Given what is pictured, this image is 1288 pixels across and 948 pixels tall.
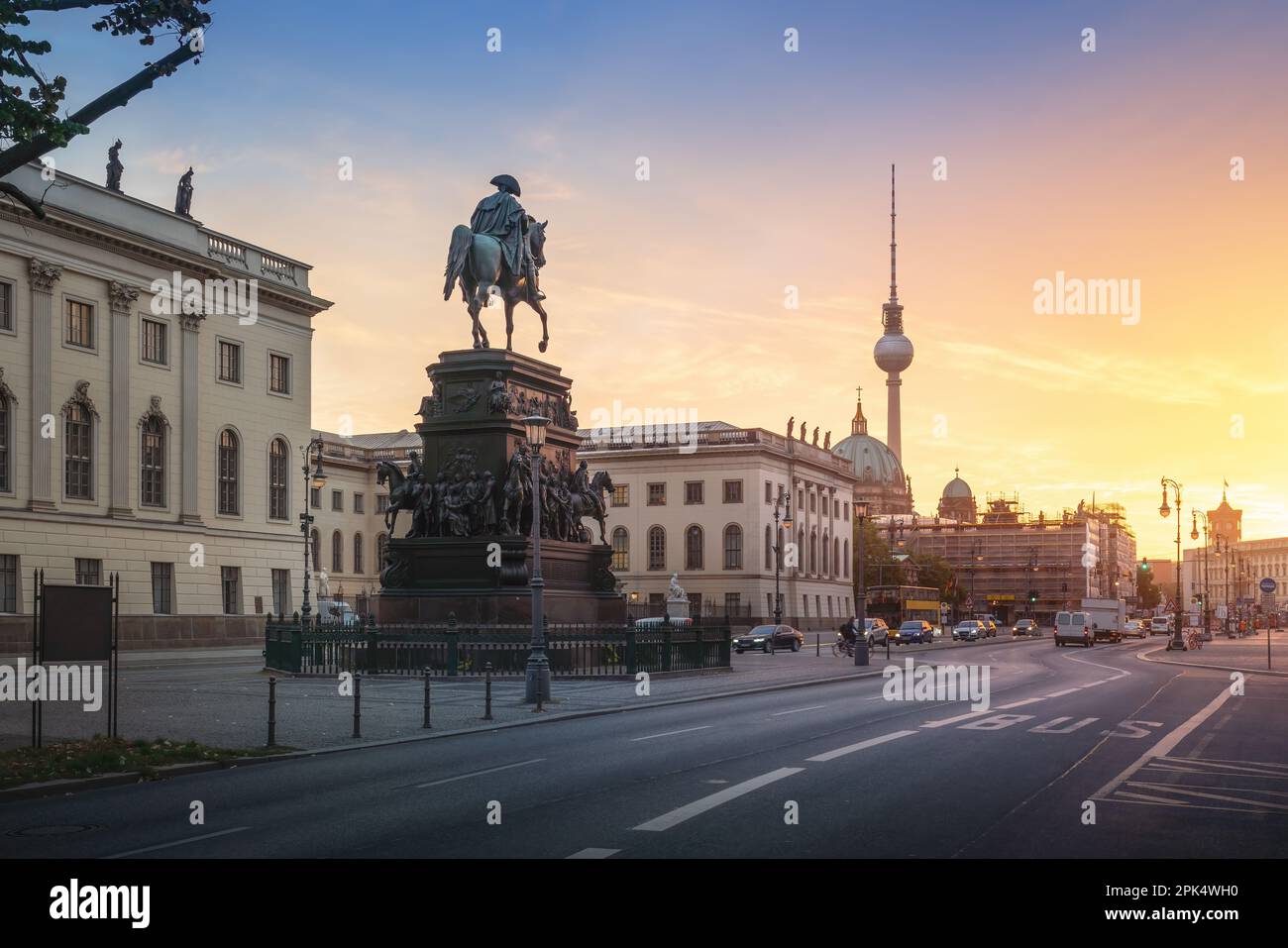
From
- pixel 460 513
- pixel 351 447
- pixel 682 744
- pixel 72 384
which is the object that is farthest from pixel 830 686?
pixel 351 447

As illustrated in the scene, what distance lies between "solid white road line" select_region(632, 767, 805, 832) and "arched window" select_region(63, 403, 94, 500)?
4712 cm

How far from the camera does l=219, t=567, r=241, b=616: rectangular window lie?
211 feet

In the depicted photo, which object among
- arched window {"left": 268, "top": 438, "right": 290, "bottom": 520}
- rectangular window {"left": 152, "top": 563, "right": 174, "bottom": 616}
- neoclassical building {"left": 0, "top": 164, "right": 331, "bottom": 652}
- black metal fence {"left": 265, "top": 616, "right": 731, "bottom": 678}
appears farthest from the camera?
arched window {"left": 268, "top": 438, "right": 290, "bottom": 520}

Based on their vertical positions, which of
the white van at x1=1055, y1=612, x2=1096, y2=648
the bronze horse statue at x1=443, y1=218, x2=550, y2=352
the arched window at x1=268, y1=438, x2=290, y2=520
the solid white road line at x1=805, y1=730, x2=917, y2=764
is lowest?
the white van at x1=1055, y1=612, x2=1096, y2=648

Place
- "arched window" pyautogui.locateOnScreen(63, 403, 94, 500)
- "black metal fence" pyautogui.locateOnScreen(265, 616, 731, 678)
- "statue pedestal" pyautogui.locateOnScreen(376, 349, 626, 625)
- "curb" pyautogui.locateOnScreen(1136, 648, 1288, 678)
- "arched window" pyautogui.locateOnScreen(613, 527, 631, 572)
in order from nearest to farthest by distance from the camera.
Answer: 1. "black metal fence" pyautogui.locateOnScreen(265, 616, 731, 678)
2. "statue pedestal" pyautogui.locateOnScreen(376, 349, 626, 625)
3. "curb" pyautogui.locateOnScreen(1136, 648, 1288, 678)
4. "arched window" pyautogui.locateOnScreen(63, 403, 94, 500)
5. "arched window" pyautogui.locateOnScreen(613, 527, 631, 572)

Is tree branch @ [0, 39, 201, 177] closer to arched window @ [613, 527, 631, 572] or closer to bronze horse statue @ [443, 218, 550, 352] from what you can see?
bronze horse statue @ [443, 218, 550, 352]

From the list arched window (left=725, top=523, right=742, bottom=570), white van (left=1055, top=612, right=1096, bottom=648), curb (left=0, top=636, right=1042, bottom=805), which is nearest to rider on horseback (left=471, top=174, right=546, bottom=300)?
curb (left=0, top=636, right=1042, bottom=805)

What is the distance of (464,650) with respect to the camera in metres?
34.7

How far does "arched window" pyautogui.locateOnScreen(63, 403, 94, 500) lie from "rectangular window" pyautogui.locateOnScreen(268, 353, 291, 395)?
1305 cm

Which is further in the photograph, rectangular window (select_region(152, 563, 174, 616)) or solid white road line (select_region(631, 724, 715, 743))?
rectangular window (select_region(152, 563, 174, 616))

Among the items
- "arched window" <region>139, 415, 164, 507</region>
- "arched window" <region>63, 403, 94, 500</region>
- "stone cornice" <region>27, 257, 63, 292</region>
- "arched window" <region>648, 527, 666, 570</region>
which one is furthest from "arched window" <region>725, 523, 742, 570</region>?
"stone cornice" <region>27, 257, 63, 292</region>

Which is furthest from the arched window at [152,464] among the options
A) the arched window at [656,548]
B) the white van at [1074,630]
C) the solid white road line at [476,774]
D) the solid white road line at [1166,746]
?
the arched window at [656,548]

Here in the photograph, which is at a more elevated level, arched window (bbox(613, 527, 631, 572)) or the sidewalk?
arched window (bbox(613, 527, 631, 572))

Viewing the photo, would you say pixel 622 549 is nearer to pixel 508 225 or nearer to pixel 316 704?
pixel 508 225
